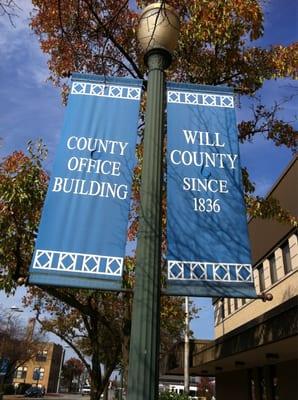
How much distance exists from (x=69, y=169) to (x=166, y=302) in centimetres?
968

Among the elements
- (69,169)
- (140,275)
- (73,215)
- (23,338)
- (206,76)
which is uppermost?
(23,338)

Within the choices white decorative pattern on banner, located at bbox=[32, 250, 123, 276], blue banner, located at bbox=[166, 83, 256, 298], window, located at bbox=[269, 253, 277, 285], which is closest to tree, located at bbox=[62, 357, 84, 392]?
window, located at bbox=[269, 253, 277, 285]

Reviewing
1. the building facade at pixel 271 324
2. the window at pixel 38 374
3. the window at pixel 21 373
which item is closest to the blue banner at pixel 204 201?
the building facade at pixel 271 324

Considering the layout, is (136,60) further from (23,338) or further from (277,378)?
(23,338)

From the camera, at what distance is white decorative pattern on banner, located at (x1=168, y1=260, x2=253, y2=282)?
14.8ft

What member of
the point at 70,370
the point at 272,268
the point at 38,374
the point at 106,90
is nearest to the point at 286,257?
the point at 272,268

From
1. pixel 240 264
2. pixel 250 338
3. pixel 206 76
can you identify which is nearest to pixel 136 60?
pixel 206 76

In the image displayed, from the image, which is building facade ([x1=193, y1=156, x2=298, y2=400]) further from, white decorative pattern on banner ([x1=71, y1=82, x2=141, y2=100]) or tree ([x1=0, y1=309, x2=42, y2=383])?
tree ([x1=0, y1=309, x2=42, y2=383])

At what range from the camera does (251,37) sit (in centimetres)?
901

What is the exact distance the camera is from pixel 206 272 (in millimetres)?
4543

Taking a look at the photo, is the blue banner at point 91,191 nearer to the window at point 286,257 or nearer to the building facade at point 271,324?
the building facade at point 271,324

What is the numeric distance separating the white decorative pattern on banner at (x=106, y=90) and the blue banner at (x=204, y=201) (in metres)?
0.42

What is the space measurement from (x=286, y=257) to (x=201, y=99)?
39.4 feet

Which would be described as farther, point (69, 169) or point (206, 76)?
point (206, 76)
